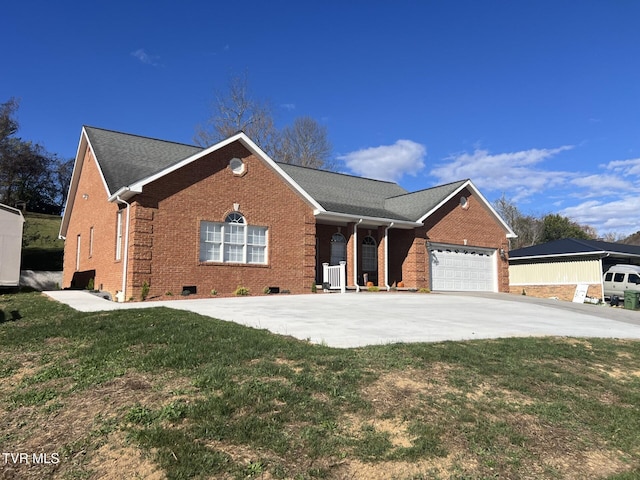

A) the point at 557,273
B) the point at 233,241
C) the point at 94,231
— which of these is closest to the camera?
the point at 233,241

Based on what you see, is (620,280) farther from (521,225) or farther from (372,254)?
(521,225)

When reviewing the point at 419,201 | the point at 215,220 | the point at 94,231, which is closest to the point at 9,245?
the point at 94,231

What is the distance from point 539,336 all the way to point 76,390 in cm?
841

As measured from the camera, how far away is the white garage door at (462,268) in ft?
75.6

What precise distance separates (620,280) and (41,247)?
39111 mm

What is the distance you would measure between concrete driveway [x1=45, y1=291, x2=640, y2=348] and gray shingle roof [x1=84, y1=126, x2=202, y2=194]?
17.4 ft

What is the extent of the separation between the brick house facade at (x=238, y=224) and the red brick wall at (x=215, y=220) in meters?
0.04

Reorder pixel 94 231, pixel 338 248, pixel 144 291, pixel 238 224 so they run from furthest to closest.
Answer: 1. pixel 338 248
2. pixel 94 231
3. pixel 238 224
4. pixel 144 291

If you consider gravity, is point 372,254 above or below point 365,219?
below

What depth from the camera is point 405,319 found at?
10953 mm

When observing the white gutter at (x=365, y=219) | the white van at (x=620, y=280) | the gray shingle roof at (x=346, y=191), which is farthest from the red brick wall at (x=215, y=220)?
the white van at (x=620, y=280)

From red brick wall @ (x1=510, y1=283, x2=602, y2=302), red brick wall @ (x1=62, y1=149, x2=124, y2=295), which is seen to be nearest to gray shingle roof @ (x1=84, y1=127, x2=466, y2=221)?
red brick wall @ (x1=62, y1=149, x2=124, y2=295)

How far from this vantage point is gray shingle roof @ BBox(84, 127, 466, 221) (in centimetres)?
1791

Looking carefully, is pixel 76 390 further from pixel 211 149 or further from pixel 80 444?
pixel 211 149
